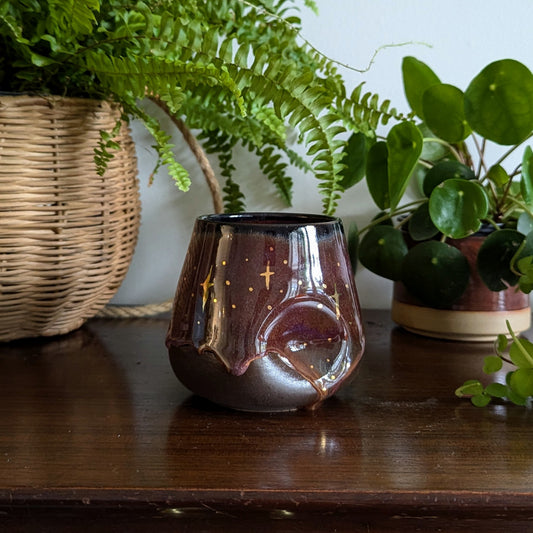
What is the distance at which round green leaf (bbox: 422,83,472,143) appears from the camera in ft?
2.06

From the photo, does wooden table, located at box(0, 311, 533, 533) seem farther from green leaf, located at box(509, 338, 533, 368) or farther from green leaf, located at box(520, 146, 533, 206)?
green leaf, located at box(520, 146, 533, 206)

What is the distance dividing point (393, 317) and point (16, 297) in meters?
0.42

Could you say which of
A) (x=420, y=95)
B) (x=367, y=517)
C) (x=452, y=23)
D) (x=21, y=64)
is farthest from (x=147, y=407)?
(x=452, y=23)

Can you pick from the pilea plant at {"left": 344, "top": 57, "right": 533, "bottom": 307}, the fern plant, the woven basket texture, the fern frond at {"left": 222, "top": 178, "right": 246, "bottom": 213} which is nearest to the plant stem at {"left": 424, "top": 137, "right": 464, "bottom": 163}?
the pilea plant at {"left": 344, "top": 57, "right": 533, "bottom": 307}

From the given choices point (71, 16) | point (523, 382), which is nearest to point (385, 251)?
point (523, 382)

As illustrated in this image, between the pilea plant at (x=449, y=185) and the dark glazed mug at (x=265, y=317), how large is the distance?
0.55 feet

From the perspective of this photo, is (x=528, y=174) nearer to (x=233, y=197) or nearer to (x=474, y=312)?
(x=474, y=312)

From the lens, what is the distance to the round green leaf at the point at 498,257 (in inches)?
25.0

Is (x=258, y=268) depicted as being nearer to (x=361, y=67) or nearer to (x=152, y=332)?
(x=152, y=332)

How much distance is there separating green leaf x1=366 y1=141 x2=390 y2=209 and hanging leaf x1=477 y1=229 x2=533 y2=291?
0.36ft

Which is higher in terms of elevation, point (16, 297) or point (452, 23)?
point (452, 23)

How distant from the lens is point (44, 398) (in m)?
0.53

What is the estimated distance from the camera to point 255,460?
42 cm

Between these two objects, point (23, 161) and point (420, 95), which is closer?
point (23, 161)
